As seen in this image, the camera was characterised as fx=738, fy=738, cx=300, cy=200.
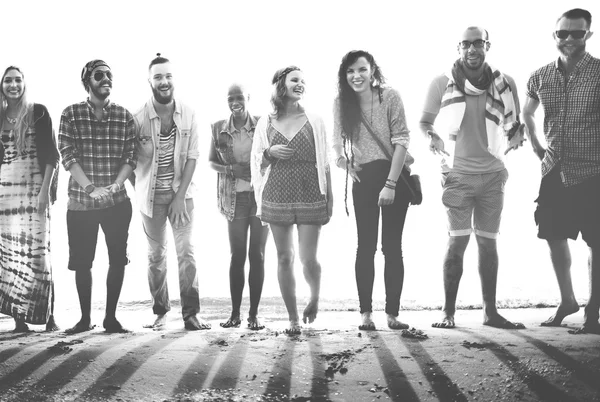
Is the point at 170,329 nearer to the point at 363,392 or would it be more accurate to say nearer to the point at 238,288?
the point at 238,288

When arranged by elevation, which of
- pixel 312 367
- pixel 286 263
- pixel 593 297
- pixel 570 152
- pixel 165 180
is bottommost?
pixel 312 367

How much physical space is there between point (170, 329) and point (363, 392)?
2.30 metres

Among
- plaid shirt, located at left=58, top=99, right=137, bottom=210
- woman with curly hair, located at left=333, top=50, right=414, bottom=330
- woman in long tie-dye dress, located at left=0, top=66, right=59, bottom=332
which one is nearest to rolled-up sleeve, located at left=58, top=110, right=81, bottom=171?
plaid shirt, located at left=58, top=99, right=137, bottom=210

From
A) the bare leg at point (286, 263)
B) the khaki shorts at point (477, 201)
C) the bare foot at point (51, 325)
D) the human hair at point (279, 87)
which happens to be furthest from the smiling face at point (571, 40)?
the bare foot at point (51, 325)

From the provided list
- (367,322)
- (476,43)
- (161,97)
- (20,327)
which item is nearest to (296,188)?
(367,322)

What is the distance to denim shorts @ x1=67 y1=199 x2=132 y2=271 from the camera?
229 inches

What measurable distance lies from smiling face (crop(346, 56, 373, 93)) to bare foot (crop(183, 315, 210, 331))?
224 centimetres

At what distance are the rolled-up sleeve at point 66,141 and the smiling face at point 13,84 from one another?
0.64 meters

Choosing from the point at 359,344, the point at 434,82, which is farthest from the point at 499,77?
the point at 359,344

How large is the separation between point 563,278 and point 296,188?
216 cm

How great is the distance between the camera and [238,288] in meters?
6.04

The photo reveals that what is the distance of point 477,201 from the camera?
5699mm

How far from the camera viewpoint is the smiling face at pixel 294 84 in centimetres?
542

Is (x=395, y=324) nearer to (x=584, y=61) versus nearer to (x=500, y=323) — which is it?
(x=500, y=323)
